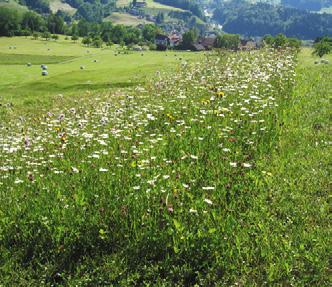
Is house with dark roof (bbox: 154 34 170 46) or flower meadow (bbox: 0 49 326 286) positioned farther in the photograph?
house with dark roof (bbox: 154 34 170 46)

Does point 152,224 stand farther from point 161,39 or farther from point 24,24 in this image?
point 161,39

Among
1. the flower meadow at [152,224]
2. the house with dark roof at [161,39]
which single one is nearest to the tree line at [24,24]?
the house with dark roof at [161,39]

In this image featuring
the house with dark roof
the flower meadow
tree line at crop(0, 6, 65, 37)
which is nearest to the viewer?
the flower meadow

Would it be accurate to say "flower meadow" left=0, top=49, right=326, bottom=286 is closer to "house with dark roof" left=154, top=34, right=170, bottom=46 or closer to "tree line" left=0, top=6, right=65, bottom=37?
"tree line" left=0, top=6, right=65, bottom=37

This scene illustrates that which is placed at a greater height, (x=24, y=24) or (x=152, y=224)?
(x=24, y=24)

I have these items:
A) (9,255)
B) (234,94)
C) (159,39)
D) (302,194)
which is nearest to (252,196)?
(302,194)

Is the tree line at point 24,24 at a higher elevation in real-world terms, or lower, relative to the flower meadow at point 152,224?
higher

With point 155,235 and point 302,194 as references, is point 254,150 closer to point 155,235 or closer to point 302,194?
point 302,194

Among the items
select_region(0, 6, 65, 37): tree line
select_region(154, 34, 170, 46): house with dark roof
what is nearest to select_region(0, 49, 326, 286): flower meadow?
select_region(0, 6, 65, 37): tree line

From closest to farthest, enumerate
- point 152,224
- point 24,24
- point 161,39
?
point 152,224
point 24,24
point 161,39

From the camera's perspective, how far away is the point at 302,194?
14.6 feet

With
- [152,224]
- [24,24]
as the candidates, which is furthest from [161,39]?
[152,224]

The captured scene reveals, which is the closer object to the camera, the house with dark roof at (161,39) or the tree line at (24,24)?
the tree line at (24,24)

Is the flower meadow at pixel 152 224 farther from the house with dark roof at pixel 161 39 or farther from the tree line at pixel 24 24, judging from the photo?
the house with dark roof at pixel 161 39
